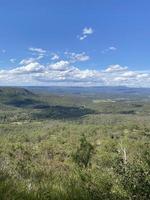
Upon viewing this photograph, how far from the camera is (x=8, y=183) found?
324 cm

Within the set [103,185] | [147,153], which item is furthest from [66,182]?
[147,153]

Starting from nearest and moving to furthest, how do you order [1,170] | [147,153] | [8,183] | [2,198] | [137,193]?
1. [2,198]
2. [8,183]
3. [1,170]
4. [137,193]
5. [147,153]

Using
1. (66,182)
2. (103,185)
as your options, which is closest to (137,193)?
(103,185)

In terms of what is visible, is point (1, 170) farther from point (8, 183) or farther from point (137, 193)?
point (137, 193)

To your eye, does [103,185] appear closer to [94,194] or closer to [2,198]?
[94,194]

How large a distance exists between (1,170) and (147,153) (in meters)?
2.24

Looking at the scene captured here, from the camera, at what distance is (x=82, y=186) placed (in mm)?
3875

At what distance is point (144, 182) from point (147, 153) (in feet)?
3.25

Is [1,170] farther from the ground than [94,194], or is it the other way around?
[1,170]

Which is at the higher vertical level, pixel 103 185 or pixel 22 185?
pixel 22 185

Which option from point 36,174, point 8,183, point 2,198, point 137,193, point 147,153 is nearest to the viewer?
point 2,198

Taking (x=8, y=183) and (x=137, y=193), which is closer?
(x=8, y=183)

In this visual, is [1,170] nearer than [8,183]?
No

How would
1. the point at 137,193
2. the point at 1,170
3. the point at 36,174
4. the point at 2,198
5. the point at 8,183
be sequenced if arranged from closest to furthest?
the point at 2,198, the point at 8,183, the point at 1,170, the point at 137,193, the point at 36,174
